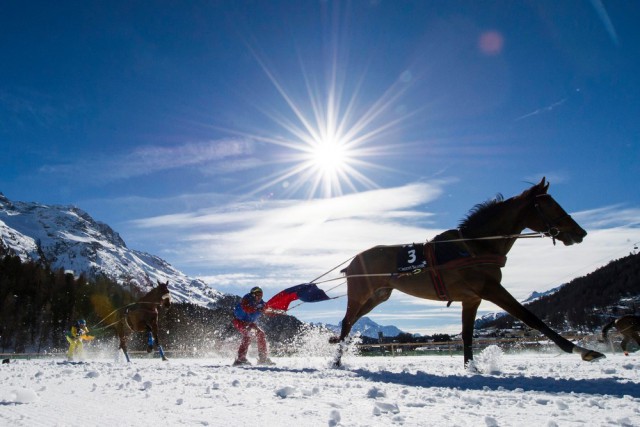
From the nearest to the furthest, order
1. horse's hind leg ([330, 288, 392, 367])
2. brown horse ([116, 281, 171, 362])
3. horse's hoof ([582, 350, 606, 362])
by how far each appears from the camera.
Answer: horse's hoof ([582, 350, 606, 362])
horse's hind leg ([330, 288, 392, 367])
brown horse ([116, 281, 171, 362])

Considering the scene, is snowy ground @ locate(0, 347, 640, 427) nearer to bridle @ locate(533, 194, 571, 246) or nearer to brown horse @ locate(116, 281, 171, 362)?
bridle @ locate(533, 194, 571, 246)

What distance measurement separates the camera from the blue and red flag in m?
12.1

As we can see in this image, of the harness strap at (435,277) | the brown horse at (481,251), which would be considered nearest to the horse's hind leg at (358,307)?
the brown horse at (481,251)

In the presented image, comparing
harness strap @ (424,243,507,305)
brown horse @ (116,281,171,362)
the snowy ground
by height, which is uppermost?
harness strap @ (424,243,507,305)

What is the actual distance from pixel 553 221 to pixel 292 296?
7024 millimetres

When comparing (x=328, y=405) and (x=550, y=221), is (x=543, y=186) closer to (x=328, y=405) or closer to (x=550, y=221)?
(x=550, y=221)

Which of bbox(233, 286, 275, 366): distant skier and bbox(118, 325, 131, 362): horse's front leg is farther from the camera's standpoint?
bbox(118, 325, 131, 362): horse's front leg

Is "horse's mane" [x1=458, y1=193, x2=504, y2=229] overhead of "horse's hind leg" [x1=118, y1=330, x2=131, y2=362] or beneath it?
overhead

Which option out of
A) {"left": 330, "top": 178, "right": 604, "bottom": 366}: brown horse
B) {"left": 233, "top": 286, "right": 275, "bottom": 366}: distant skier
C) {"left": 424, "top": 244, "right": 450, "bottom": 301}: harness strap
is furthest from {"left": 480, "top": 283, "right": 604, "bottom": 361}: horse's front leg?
{"left": 233, "top": 286, "right": 275, "bottom": 366}: distant skier

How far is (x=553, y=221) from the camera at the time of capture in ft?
25.5

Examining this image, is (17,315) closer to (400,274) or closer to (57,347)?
(57,347)

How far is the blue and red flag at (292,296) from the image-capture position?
12.1 metres

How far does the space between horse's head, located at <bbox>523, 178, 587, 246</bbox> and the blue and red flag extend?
617cm

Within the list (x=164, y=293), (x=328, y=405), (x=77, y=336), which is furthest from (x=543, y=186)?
(x=77, y=336)
